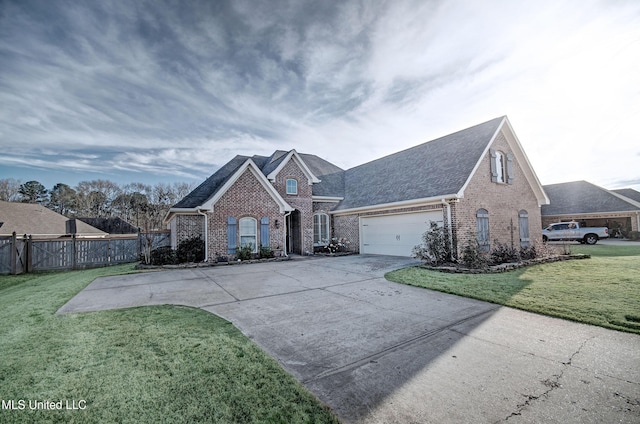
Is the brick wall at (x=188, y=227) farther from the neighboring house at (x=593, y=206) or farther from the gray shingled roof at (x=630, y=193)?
the gray shingled roof at (x=630, y=193)

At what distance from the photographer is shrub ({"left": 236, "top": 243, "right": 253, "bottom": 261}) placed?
13.8m

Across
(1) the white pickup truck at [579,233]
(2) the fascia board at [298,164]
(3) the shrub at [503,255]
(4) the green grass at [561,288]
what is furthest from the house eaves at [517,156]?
(1) the white pickup truck at [579,233]

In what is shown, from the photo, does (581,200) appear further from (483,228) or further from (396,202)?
(396,202)

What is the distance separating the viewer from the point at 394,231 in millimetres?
14711

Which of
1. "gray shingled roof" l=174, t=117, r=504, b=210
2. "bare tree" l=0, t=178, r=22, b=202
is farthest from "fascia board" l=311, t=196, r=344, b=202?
"bare tree" l=0, t=178, r=22, b=202

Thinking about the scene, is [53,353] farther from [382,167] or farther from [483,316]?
[382,167]

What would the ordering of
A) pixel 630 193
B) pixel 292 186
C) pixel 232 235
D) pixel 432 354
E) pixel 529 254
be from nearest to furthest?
pixel 432 354 → pixel 529 254 → pixel 232 235 → pixel 292 186 → pixel 630 193

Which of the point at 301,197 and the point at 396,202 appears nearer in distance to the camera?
the point at 396,202

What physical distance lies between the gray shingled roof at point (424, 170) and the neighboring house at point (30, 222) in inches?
813

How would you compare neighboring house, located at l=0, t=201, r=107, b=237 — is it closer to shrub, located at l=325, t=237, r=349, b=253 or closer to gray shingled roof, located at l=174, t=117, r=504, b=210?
gray shingled roof, located at l=174, t=117, r=504, b=210

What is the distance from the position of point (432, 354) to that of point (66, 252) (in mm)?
17934

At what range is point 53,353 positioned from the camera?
11.7 feet

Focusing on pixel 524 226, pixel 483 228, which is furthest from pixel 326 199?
pixel 524 226

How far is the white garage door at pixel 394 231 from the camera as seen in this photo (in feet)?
42.9
